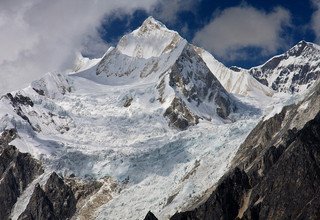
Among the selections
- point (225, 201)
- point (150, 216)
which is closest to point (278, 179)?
point (225, 201)

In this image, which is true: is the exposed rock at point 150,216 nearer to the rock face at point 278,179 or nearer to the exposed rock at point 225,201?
the exposed rock at point 225,201

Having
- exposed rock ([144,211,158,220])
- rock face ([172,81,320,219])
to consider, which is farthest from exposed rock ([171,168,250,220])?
exposed rock ([144,211,158,220])

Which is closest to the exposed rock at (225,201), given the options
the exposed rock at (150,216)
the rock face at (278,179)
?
the rock face at (278,179)

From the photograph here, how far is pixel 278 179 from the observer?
160 metres

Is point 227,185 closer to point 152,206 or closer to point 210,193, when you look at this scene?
point 210,193

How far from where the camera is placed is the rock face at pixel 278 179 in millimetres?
153500

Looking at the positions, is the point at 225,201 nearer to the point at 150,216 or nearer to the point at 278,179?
the point at 278,179

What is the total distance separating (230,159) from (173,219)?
27714mm

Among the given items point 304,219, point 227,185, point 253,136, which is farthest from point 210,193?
point 304,219

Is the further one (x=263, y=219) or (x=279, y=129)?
(x=279, y=129)

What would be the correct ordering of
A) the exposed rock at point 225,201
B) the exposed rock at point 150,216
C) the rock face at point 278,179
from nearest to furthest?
the rock face at point 278,179 < the exposed rock at point 225,201 < the exposed rock at point 150,216

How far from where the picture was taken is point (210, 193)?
177 metres

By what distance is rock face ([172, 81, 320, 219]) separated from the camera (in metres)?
154

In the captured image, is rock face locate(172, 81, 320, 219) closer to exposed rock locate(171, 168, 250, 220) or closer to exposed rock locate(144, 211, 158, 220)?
exposed rock locate(171, 168, 250, 220)
